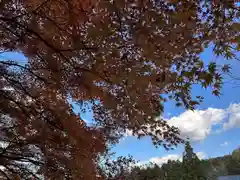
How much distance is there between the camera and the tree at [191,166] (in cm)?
1582

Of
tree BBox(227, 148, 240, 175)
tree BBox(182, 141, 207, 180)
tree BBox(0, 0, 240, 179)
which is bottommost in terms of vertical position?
tree BBox(0, 0, 240, 179)

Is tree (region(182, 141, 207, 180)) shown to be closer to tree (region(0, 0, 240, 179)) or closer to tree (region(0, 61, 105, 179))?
tree (region(0, 61, 105, 179))

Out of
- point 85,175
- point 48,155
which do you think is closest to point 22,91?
point 48,155

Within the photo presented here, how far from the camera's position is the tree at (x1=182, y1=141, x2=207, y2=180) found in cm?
1582

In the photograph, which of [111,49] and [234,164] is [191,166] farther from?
[111,49]

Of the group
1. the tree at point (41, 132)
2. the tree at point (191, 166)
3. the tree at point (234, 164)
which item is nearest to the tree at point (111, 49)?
the tree at point (41, 132)

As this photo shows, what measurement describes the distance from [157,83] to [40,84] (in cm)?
121

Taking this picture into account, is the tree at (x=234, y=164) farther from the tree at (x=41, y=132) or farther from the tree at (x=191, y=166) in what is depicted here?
the tree at (x=41, y=132)

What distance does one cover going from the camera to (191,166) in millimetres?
16125

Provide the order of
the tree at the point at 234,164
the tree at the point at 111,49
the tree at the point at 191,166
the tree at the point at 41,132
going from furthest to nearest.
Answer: the tree at the point at 234,164, the tree at the point at 191,166, the tree at the point at 41,132, the tree at the point at 111,49

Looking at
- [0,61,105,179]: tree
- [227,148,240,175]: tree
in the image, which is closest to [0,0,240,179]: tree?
[0,61,105,179]: tree

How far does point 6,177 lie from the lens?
295 centimetres

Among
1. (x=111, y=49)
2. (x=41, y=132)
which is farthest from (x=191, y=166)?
(x=111, y=49)

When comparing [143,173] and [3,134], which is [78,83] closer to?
[3,134]
